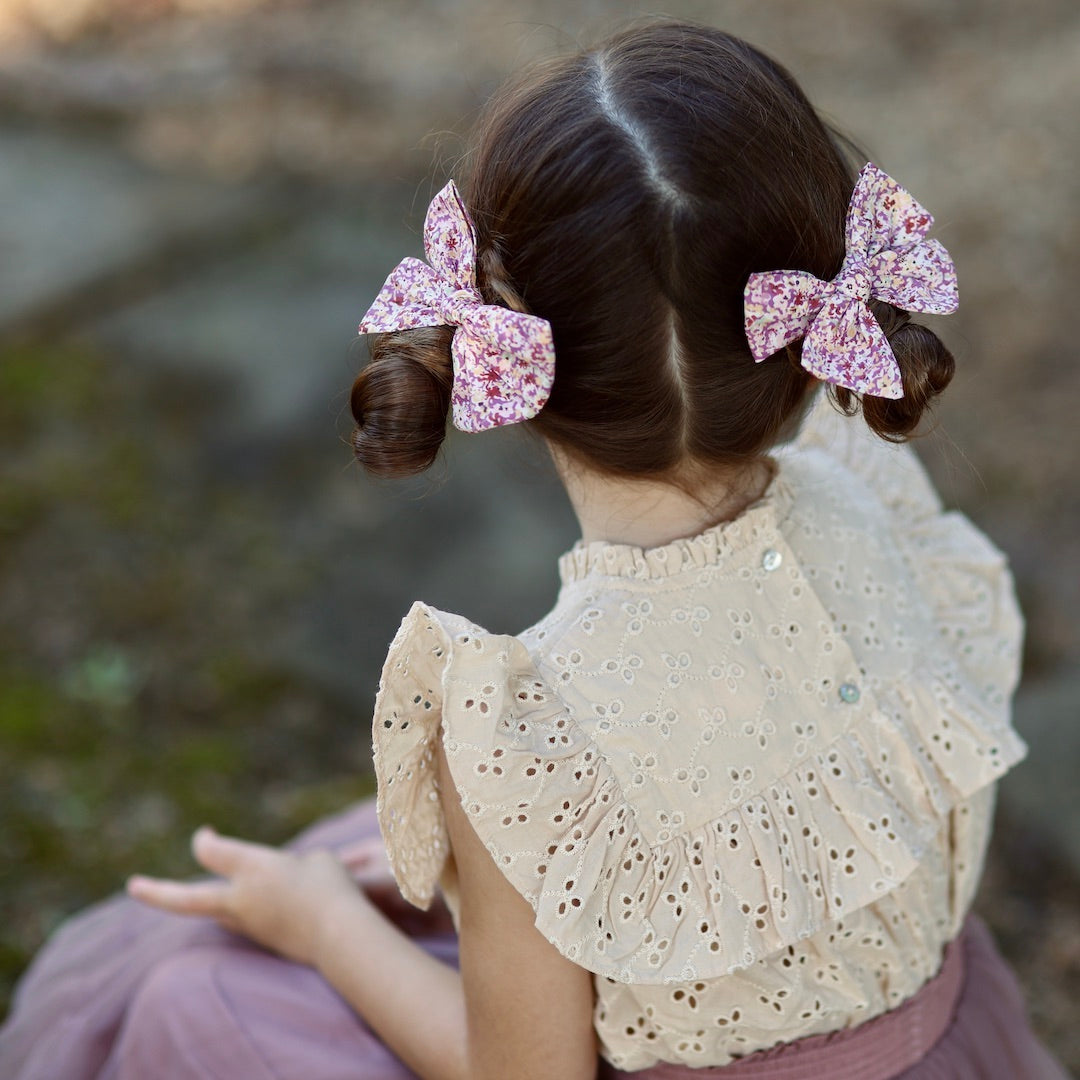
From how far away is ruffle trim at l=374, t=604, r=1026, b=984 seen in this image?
3.29ft

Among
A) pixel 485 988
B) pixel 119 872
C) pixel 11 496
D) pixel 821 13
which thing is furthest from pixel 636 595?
pixel 821 13

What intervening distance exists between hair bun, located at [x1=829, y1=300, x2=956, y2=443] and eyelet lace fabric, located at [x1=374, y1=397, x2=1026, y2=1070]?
14 cm

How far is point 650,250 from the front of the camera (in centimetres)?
92

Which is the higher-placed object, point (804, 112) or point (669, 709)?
point (804, 112)

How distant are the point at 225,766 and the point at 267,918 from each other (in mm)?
823

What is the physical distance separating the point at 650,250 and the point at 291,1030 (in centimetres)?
83

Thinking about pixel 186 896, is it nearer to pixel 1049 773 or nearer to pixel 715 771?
pixel 715 771

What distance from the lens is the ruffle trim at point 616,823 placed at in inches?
39.4

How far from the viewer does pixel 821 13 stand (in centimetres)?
440

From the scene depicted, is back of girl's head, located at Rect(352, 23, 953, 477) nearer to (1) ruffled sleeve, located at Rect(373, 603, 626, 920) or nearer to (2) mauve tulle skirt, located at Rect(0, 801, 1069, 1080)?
(1) ruffled sleeve, located at Rect(373, 603, 626, 920)

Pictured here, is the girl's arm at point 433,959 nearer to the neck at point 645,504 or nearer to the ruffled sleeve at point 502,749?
the ruffled sleeve at point 502,749

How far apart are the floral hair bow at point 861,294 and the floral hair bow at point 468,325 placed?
16 cm

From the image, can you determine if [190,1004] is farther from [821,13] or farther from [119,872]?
[821,13]

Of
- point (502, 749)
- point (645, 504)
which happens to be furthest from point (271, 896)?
point (645, 504)
